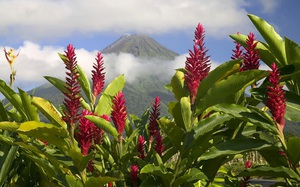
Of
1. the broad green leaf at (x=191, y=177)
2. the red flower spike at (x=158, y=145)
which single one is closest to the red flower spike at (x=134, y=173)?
the red flower spike at (x=158, y=145)

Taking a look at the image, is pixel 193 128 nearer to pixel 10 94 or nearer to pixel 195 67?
pixel 195 67

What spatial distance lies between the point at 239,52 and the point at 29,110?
1.23m

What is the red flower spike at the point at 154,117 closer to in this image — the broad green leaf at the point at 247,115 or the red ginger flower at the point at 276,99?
the broad green leaf at the point at 247,115

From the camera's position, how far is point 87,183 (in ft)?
6.02

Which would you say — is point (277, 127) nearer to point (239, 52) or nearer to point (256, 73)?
point (256, 73)

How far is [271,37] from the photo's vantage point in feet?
6.75

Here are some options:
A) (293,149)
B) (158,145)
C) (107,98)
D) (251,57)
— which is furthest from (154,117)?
(293,149)

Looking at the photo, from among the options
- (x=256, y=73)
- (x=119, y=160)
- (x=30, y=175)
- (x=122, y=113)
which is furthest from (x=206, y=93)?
(x=30, y=175)

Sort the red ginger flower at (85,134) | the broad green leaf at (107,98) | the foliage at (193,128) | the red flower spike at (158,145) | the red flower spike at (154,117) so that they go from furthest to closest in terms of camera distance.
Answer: the broad green leaf at (107,98), the red flower spike at (154,117), the red flower spike at (158,145), the red ginger flower at (85,134), the foliage at (193,128)

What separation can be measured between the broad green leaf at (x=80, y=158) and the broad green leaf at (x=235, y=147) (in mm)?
535

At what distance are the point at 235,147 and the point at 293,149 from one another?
0.86ft

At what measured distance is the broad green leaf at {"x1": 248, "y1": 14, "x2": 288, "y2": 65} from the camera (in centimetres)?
206

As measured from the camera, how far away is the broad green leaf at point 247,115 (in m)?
1.78

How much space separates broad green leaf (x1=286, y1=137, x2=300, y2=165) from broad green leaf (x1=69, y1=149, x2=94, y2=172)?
0.91m
